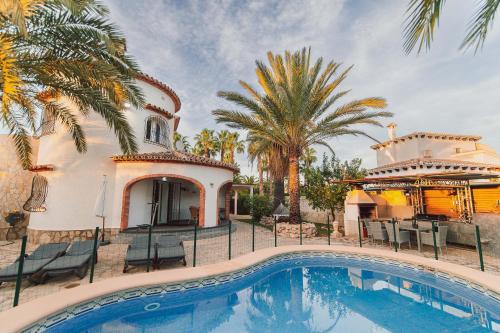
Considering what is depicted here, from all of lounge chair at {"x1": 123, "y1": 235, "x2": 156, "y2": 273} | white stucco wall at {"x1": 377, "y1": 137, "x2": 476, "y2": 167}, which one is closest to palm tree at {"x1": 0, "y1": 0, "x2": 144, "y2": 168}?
lounge chair at {"x1": 123, "y1": 235, "x2": 156, "y2": 273}

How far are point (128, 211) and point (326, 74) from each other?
45.6 feet

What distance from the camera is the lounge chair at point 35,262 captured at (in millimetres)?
5768

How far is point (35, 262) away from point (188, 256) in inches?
186

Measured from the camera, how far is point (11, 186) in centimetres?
1342

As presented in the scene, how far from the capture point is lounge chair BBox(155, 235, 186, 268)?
768 centimetres

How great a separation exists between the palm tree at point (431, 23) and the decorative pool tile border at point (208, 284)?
662 cm

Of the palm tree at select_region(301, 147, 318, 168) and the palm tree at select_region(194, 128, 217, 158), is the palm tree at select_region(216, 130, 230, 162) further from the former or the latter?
the palm tree at select_region(301, 147, 318, 168)

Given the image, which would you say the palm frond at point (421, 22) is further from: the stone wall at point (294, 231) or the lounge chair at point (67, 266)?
the stone wall at point (294, 231)

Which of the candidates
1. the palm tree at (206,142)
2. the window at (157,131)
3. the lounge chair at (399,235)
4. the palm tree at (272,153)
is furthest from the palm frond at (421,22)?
the palm tree at (206,142)

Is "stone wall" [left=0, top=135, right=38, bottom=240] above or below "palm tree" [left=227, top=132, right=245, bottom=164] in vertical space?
below

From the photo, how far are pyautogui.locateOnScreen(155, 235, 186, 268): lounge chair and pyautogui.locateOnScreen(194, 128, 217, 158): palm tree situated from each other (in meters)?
27.4

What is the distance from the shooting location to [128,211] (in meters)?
12.8

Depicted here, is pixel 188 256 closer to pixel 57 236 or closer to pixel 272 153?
pixel 57 236

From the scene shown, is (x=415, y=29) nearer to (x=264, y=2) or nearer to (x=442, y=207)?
(x=264, y=2)
